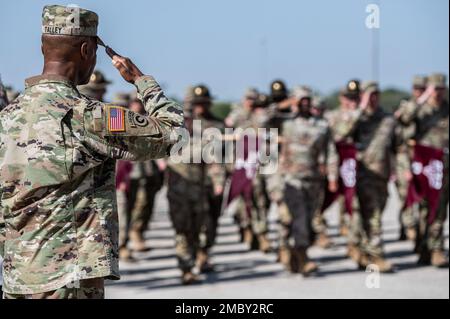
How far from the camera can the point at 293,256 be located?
33.0 feet

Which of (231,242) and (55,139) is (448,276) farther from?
(55,139)

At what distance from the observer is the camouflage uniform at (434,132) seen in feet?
34.5

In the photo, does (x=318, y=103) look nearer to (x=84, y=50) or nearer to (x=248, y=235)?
(x=248, y=235)

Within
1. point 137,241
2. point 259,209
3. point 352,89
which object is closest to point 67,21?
point 352,89

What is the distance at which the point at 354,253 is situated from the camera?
10.9 metres

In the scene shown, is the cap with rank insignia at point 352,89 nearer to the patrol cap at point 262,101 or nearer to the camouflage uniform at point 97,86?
the patrol cap at point 262,101

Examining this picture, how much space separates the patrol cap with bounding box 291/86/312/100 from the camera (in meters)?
9.84

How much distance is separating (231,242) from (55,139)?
32.9 ft

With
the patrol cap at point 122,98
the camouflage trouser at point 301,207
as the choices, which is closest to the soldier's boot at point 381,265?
the camouflage trouser at point 301,207

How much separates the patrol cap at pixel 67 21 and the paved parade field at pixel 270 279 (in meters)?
5.18

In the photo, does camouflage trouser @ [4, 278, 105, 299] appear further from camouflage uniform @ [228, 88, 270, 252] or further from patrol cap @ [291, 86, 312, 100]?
camouflage uniform @ [228, 88, 270, 252]

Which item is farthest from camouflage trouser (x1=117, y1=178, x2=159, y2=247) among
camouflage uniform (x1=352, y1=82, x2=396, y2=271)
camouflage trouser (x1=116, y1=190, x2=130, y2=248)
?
camouflage uniform (x1=352, y1=82, x2=396, y2=271)
